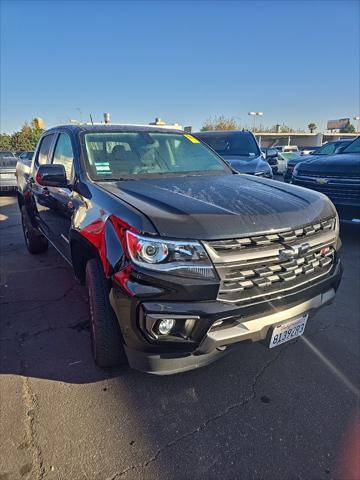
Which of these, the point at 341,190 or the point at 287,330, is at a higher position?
the point at 341,190

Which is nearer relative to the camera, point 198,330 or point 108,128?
point 198,330

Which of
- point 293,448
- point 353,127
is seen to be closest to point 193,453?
point 293,448

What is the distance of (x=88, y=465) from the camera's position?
1.83 metres

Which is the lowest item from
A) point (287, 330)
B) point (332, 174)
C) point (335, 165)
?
point (287, 330)

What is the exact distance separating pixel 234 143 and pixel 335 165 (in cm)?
293

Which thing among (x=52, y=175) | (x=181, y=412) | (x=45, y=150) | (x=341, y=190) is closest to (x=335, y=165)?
(x=341, y=190)

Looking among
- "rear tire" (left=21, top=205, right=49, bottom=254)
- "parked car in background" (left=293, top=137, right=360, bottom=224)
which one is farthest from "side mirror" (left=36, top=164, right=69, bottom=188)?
"parked car in background" (left=293, top=137, right=360, bottom=224)

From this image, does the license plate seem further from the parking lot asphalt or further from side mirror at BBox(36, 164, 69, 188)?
side mirror at BBox(36, 164, 69, 188)

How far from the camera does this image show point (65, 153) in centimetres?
333

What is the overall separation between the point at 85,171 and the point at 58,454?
1.95 m

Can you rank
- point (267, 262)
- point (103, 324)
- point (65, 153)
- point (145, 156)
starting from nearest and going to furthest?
point (267, 262) < point (103, 324) < point (145, 156) < point (65, 153)

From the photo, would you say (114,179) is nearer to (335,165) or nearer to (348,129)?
(335,165)

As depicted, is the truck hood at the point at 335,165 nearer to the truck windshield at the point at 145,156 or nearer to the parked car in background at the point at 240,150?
the parked car in background at the point at 240,150

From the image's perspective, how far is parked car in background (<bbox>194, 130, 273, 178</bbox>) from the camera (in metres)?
6.87
